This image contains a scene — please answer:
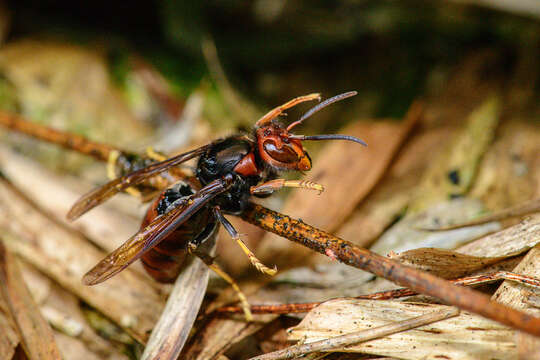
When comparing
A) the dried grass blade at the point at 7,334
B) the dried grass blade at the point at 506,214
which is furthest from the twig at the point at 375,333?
the dried grass blade at the point at 7,334

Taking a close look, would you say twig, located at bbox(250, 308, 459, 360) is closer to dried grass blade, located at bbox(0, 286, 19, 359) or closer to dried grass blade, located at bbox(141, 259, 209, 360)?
dried grass blade, located at bbox(141, 259, 209, 360)

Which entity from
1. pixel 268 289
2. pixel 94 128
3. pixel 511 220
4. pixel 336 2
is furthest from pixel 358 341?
pixel 336 2

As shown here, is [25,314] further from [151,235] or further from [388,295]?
[388,295]

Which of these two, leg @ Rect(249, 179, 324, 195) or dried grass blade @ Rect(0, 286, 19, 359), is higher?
leg @ Rect(249, 179, 324, 195)

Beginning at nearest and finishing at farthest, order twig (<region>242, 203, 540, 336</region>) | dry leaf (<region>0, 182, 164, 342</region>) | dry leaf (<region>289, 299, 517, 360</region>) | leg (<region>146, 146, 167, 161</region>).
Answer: twig (<region>242, 203, 540, 336</region>)
dry leaf (<region>289, 299, 517, 360</region>)
dry leaf (<region>0, 182, 164, 342</region>)
leg (<region>146, 146, 167, 161</region>)

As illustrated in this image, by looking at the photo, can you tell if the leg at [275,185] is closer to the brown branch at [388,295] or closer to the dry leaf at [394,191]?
the brown branch at [388,295]

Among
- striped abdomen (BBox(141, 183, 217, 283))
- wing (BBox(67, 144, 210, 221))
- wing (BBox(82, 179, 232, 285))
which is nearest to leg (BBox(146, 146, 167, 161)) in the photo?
wing (BBox(67, 144, 210, 221))

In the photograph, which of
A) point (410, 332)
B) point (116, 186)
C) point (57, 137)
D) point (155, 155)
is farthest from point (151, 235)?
point (57, 137)
